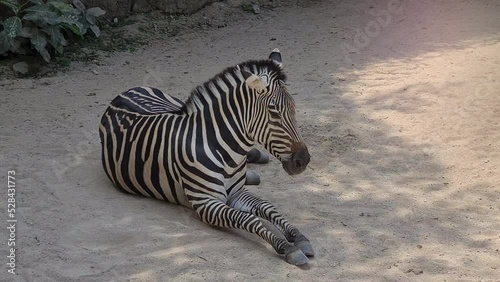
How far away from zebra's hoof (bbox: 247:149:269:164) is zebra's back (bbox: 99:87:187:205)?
94 centimetres

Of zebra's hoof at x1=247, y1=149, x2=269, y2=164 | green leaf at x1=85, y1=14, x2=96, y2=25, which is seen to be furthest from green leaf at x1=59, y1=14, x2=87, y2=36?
zebra's hoof at x1=247, y1=149, x2=269, y2=164

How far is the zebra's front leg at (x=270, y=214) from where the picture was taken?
5.24m

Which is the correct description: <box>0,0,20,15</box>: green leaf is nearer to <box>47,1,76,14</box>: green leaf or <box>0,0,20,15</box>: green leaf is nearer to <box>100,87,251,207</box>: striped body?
<box>47,1,76,14</box>: green leaf

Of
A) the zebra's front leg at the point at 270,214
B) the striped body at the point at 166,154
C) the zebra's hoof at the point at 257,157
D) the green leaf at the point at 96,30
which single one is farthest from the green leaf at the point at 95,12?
the zebra's front leg at the point at 270,214

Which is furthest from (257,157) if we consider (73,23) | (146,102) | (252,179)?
(73,23)

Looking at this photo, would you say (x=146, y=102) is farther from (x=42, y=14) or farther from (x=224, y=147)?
(x=42, y=14)

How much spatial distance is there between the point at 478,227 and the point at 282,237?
1554 mm

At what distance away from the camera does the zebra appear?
5.62m

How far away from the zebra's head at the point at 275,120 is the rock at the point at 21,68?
4.88 meters

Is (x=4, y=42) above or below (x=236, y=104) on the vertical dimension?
below

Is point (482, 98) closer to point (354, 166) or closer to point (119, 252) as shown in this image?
point (354, 166)

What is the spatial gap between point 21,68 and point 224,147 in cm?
493

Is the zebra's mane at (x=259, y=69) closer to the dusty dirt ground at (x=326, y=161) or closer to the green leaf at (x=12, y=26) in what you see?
the dusty dirt ground at (x=326, y=161)

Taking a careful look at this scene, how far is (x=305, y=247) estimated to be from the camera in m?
5.20
